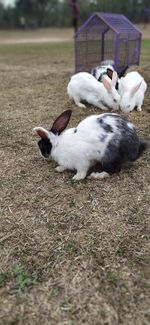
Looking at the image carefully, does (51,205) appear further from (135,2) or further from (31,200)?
(135,2)

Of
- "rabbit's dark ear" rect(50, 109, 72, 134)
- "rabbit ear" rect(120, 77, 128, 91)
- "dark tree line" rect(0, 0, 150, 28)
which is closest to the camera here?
"rabbit's dark ear" rect(50, 109, 72, 134)

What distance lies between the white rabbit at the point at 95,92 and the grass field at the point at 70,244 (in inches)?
53.4

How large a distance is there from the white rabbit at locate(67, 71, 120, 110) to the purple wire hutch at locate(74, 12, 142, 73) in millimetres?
1735

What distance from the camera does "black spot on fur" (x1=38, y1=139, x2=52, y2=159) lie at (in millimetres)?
3248

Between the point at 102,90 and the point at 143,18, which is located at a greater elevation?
the point at 102,90

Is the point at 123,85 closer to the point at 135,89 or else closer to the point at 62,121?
the point at 135,89

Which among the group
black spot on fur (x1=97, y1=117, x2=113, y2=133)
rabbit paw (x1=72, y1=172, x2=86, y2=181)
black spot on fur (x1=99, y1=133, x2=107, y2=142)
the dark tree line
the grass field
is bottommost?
the dark tree line

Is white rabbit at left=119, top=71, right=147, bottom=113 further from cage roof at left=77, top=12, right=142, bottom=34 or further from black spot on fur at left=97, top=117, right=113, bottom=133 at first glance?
cage roof at left=77, top=12, right=142, bottom=34

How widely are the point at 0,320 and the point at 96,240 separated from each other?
831 millimetres

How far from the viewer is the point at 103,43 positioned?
7.34m

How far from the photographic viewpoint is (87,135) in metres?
3.08

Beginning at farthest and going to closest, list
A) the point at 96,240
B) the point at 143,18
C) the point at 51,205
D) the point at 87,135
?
the point at 143,18 < the point at 87,135 < the point at 51,205 < the point at 96,240

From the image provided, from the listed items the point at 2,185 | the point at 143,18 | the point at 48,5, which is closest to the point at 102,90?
the point at 2,185

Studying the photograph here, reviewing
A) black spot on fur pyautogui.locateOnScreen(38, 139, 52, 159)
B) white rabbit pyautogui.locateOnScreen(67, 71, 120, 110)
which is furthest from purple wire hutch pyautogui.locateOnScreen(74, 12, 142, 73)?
black spot on fur pyautogui.locateOnScreen(38, 139, 52, 159)
